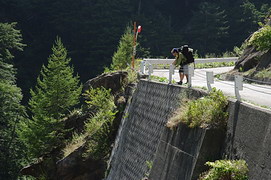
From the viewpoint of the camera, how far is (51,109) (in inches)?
991

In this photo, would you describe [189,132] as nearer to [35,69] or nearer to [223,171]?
[223,171]

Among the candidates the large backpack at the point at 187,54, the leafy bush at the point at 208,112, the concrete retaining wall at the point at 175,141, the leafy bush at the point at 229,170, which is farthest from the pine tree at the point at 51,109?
the leafy bush at the point at 229,170

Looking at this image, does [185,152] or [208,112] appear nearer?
[208,112]

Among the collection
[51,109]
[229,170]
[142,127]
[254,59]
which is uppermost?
[254,59]

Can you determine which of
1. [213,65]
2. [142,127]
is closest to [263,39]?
[142,127]

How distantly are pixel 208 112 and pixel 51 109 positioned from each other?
17.1m

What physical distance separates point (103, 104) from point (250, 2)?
55.5 meters

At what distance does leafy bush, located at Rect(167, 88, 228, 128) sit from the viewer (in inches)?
351

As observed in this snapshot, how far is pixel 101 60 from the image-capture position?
63844mm

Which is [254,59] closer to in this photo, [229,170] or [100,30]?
[229,170]

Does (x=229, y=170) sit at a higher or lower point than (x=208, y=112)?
lower

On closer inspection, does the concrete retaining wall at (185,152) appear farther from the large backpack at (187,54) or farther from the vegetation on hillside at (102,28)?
the vegetation on hillside at (102,28)

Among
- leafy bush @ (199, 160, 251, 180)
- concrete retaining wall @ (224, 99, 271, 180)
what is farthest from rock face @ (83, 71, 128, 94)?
leafy bush @ (199, 160, 251, 180)

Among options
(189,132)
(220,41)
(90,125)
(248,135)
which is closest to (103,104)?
(90,125)
